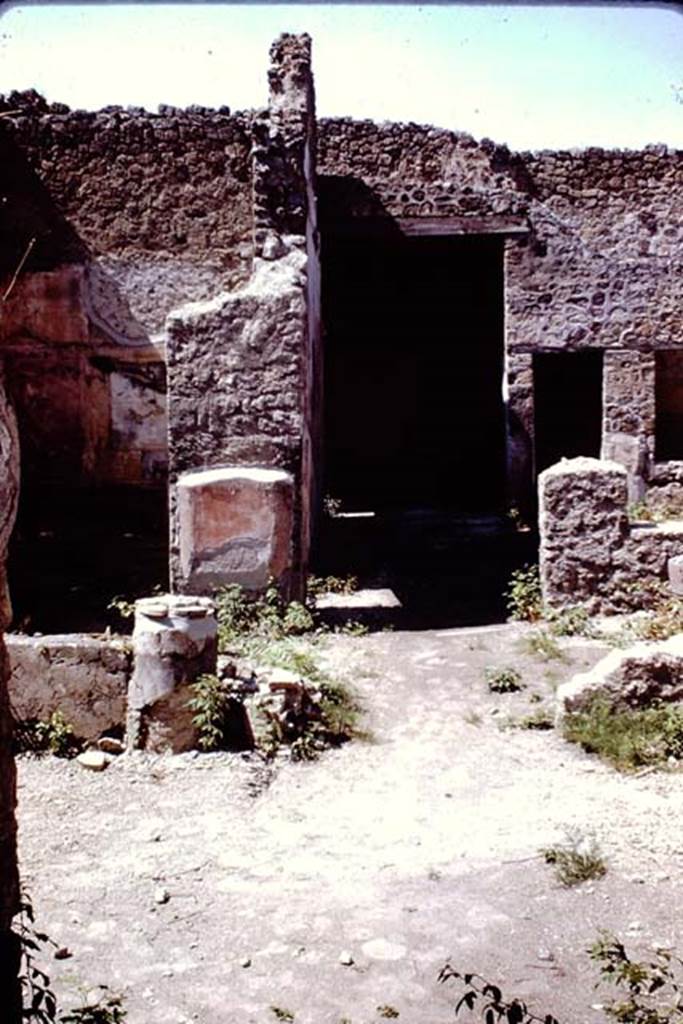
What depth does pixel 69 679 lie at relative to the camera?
5426mm

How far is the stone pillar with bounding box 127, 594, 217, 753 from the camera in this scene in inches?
207

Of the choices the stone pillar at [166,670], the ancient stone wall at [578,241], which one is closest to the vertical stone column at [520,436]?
the ancient stone wall at [578,241]

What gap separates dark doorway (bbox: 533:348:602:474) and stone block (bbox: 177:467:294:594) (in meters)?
7.94

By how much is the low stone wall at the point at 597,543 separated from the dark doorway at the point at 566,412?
22.7 feet

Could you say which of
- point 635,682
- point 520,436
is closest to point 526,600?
point 635,682

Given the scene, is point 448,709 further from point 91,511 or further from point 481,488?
point 481,488

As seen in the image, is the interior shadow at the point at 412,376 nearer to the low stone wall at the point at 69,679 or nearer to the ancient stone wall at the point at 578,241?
the ancient stone wall at the point at 578,241

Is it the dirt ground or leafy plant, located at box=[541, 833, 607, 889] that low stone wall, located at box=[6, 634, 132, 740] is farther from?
leafy plant, located at box=[541, 833, 607, 889]

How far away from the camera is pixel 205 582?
7.62 metres

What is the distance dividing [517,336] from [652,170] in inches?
Result: 114

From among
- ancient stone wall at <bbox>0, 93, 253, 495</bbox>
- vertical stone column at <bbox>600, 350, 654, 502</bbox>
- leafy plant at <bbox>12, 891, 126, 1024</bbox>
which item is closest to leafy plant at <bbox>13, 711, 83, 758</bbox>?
leafy plant at <bbox>12, 891, 126, 1024</bbox>

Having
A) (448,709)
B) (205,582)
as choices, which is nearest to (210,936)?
(448,709)

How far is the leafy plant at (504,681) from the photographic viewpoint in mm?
6258

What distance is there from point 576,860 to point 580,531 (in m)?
4.38
